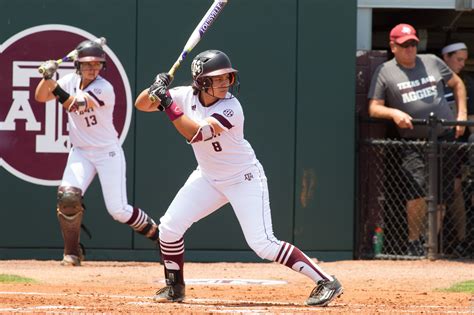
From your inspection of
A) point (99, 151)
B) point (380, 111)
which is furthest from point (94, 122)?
point (380, 111)

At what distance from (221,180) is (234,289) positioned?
1457mm

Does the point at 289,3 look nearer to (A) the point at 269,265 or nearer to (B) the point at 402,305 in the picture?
(A) the point at 269,265

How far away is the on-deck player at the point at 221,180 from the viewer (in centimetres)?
673

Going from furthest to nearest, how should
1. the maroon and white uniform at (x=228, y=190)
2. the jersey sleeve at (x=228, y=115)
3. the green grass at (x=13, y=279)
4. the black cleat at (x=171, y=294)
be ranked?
the green grass at (x=13, y=279) → the black cleat at (x=171, y=294) → the maroon and white uniform at (x=228, y=190) → the jersey sleeve at (x=228, y=115)

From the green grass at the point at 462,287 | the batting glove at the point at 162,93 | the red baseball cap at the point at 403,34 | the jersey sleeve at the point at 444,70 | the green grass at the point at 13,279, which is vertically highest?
the red baseball cap at the point at 403,34

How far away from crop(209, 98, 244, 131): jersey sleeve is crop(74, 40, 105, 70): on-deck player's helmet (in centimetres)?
280

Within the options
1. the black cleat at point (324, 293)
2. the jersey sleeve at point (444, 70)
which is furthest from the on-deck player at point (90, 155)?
the jersey sleeve at point (444, 70)

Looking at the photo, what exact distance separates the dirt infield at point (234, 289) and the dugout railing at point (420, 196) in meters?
0.30

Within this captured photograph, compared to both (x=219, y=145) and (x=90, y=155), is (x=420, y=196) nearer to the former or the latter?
(x=90, y=155)

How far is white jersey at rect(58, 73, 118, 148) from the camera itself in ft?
30.9

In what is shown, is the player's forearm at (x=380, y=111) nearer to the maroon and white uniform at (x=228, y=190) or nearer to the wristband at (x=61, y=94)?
the wristband at (x=61, y=94)

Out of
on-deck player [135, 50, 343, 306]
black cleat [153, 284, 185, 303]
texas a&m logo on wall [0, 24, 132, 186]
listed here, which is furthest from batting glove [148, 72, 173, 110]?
texas a&m logo on wall [0, 24, 132, 186]

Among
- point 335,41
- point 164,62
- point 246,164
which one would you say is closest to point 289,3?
point 335,41

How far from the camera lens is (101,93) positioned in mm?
9297
